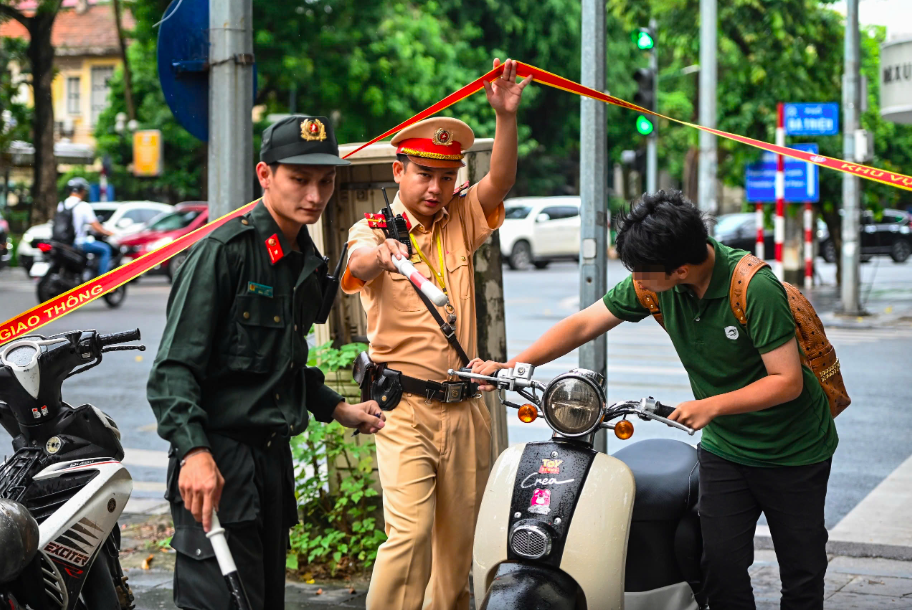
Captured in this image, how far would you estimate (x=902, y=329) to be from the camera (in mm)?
15062

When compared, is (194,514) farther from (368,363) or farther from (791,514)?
(791,514)

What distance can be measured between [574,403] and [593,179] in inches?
80.4

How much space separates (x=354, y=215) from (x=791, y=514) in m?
2.74

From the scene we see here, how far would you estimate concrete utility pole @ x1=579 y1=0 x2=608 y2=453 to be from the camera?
488 centimetres

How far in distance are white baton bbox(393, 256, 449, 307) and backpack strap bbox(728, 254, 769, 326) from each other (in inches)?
33.6

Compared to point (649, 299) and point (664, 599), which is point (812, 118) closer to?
point (649, 299)

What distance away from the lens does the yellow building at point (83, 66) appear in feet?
165

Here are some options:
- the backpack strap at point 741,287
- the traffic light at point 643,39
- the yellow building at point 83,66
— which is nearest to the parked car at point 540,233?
the traffic light at point 643,39

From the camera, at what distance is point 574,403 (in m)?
3.09

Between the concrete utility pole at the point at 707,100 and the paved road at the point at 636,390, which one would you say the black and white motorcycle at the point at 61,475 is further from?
the concrete utility pole at the point at 707,100

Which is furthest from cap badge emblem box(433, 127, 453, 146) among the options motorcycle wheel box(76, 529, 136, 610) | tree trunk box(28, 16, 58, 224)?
tree trunk box(28, 16, 58, 224)

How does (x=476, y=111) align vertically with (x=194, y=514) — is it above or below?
above

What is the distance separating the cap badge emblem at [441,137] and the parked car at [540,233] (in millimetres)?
23690

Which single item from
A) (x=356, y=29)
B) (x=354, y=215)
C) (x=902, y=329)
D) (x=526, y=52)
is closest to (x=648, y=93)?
(x=902, y=329)
